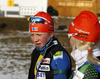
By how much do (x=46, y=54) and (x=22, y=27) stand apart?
15412 mm

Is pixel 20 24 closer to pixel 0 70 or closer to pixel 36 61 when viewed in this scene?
pixel 0 70

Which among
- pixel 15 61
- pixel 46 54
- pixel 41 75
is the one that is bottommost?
pixel 15 61

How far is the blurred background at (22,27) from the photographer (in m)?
7.70

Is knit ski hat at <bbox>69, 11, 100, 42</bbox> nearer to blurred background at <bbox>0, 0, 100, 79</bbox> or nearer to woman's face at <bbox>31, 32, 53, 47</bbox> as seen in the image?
woman's face at <bbox>31, 32, 53, 47</bbox>

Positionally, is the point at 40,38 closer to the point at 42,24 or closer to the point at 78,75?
the point at 42,24

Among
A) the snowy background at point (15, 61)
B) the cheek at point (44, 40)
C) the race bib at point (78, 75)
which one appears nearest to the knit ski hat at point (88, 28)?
the race bib at point (78, 75)

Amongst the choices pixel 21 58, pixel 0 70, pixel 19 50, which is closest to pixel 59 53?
pixel 0 70

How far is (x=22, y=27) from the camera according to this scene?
1803 cm

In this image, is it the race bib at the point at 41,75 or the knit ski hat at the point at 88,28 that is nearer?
the knit ski hat at the point at 88,28

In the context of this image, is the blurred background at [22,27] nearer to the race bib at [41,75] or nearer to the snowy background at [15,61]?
the snowy background at [15,61]

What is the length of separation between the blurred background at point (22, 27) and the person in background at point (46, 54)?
3.65 metres

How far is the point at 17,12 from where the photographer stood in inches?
880

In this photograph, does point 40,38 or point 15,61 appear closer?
point 40,38

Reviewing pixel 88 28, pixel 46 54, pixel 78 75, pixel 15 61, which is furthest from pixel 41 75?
pixel 15 61
